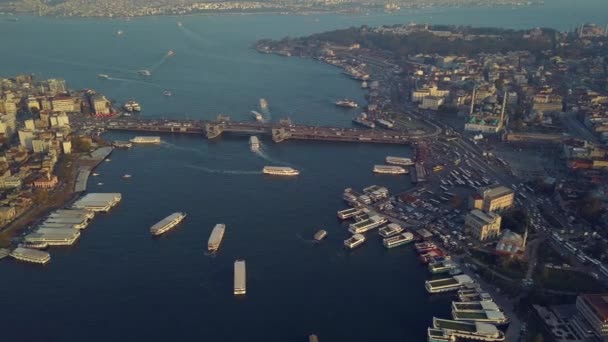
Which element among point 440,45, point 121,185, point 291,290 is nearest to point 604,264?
point 291,290

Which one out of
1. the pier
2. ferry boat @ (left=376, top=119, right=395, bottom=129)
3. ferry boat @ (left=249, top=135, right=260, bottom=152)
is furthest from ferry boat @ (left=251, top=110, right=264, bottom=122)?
ferry boat @ (left=376, top=119, right=395, bottom=129)

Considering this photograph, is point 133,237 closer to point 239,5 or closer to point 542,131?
point 542,131

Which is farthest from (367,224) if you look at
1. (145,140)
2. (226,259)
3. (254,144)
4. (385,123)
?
(145,140)

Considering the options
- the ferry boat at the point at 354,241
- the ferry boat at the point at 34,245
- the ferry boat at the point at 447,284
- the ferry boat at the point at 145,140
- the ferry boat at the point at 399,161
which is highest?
the ferry boat at the point at 145,140

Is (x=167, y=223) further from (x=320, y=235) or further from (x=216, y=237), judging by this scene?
(x=320, y=235)

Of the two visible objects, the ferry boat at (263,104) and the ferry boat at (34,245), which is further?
the ferry boat at (263,104)

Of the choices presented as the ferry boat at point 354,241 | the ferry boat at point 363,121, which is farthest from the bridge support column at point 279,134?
the ferry boat at point 354,241

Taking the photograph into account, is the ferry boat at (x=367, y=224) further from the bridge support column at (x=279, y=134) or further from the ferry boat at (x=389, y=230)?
the bridge support column at (x=279, y=134)
